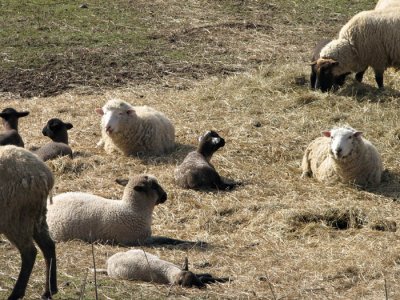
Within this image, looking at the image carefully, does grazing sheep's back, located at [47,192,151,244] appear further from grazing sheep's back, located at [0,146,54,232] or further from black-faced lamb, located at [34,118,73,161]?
black-faced lamb, located at [34,118,73,161]

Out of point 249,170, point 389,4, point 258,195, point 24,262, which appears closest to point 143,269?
point 24,262

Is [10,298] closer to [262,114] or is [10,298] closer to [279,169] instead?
[279,169]

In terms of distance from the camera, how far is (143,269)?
813 centimetres

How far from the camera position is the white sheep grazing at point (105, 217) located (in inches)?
366

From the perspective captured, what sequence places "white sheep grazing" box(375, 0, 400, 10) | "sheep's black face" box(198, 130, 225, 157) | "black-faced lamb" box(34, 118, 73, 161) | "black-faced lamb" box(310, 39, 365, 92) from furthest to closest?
"white sheep grazing" box(375, 0, 400, 10)
"black-faced lamb" box(310, 39, 365, 92)
"black-faced lamb" box(34, 118, 73, 161)
"sheep's black face" box(198, 130, 225, 157)

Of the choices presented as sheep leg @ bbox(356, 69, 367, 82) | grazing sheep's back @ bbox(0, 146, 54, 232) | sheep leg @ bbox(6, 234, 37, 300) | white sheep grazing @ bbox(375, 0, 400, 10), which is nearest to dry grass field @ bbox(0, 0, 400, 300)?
sheep leg @ bbox(356, 69, 367, 82)

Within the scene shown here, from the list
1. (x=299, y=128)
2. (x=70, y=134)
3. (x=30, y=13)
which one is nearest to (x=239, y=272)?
(x=299, y=128)

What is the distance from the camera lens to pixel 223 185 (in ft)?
36.5

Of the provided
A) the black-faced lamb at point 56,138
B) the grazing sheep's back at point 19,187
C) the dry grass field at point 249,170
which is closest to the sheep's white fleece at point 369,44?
the dry grass field at point 249,170

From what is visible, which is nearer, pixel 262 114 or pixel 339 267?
pixel 339 267

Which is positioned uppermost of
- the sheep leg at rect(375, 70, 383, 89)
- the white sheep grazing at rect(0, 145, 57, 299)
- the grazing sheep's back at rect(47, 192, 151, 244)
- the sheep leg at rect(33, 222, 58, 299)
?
the white sheep grazing at rect(0, 145, 57, 299)

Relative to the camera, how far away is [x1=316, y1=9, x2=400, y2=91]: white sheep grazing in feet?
48.4

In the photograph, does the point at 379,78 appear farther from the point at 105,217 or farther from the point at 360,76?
the point at 105,217

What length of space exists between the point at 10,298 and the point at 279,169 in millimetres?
5215
